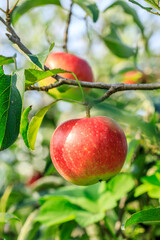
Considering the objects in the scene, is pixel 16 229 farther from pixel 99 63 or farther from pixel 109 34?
pixel 99 63

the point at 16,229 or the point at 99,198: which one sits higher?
the point at 99,198

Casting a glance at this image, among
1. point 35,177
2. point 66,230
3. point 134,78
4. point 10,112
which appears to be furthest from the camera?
point 35,177

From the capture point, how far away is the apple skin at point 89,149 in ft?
2.29

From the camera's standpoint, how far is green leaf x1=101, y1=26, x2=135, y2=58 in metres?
1.22

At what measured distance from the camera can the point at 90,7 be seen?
99 centimetres

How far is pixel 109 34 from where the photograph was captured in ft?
4.09

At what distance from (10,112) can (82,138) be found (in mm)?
184

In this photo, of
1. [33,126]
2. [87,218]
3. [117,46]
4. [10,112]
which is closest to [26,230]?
[87,218]

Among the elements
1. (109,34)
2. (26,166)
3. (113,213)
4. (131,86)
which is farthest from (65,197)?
(26,166)

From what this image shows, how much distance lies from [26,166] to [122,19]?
1.68 metres

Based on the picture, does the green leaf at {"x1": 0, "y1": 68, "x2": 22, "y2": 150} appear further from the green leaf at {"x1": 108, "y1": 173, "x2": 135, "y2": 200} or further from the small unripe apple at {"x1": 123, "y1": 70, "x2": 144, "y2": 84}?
the small unripe apple at {"x1": 123, "y1": 70, "x2": 144, "y2": 84}

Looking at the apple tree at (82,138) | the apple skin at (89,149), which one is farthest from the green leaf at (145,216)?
the apple skin at (89,149)

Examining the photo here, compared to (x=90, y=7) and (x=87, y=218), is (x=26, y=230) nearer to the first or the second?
(x=87, y=218)

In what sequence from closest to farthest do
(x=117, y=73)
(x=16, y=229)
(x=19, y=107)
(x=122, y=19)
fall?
(x=19, y=107)
(x=117, y=73)
(x=16, y=229)
(x=122, y=19)
